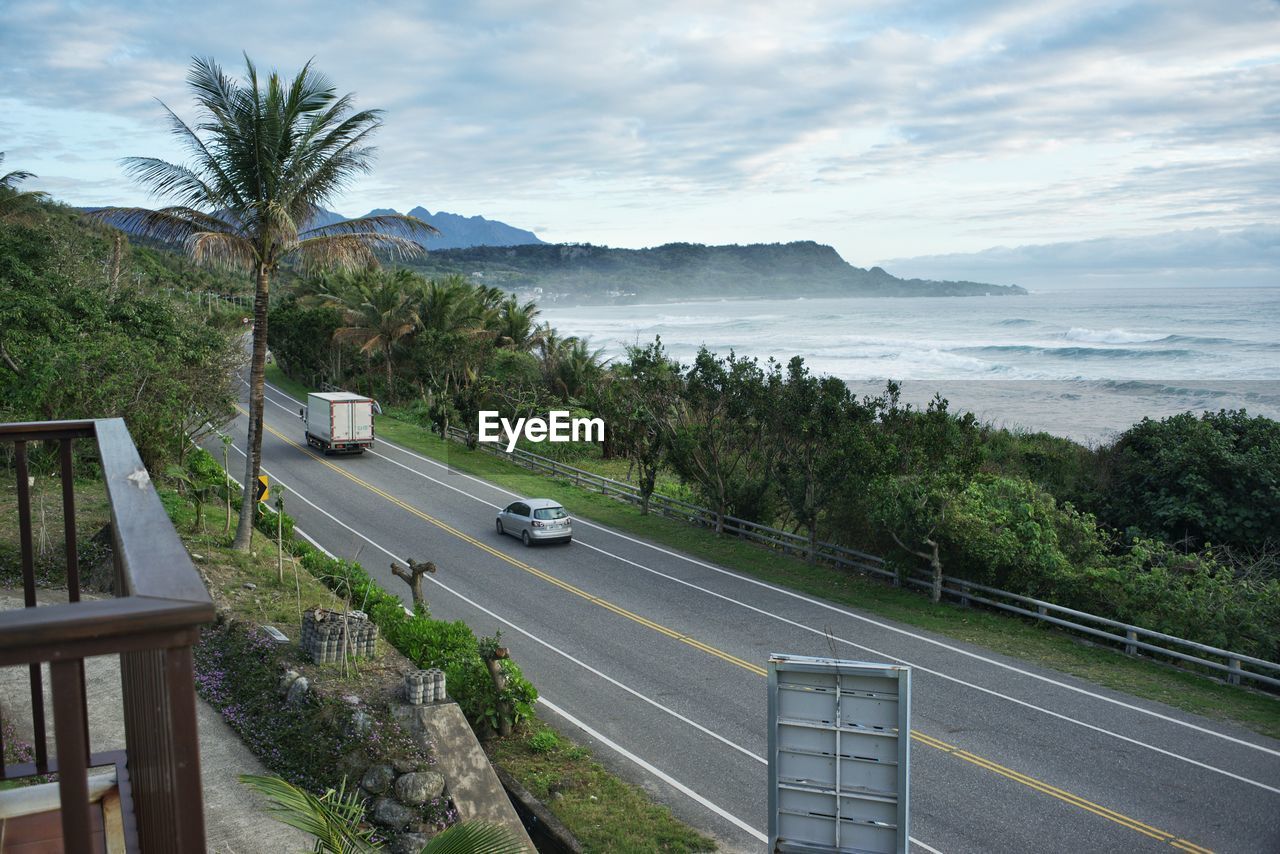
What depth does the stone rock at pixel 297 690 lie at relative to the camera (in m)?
12.9

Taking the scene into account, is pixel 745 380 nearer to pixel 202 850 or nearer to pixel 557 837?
pixel 557 837

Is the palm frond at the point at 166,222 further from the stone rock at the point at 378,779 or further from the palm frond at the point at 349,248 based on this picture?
the stone rock at the point at 378,779

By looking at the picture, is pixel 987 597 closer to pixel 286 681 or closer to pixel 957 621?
pixel 957 621

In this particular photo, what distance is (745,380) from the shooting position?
29.4 meters

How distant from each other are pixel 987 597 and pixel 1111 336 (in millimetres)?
98809

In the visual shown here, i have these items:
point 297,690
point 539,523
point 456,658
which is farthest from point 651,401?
point 297,690

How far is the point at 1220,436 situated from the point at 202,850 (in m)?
33.2

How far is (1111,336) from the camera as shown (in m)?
110

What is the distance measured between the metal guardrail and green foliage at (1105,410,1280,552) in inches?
312

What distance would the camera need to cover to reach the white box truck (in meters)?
41.0

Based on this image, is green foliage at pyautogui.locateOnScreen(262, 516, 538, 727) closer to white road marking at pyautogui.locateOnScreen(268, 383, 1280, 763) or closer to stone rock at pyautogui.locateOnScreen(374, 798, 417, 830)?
stone rock at pyautogui.locateOnScreen(374, 798, 417, 830)

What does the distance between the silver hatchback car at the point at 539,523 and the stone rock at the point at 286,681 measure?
15.1 metres

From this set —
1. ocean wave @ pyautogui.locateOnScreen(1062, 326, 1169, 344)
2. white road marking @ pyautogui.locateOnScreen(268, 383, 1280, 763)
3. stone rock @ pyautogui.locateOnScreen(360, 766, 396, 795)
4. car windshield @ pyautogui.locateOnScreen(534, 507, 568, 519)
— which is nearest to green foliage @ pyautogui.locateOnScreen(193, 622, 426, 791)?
stone rock @ pyautogui.locateOnScreen(360, 766, 396, 795)

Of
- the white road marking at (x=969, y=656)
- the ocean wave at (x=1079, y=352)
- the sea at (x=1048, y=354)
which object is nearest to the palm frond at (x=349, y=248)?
the white road marking at (x=969, y=656)
